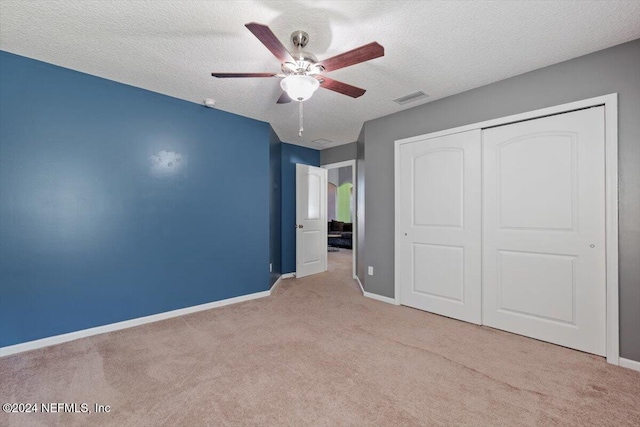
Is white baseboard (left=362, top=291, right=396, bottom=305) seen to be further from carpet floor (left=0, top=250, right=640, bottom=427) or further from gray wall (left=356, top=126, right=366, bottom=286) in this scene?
carpet floor (left=0, top=250, right=640, bottom=427)

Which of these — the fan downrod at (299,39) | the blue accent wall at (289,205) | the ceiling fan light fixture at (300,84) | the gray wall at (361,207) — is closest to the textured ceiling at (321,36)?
the fan downrod at (299,39)

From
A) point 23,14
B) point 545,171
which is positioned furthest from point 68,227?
point 545,171

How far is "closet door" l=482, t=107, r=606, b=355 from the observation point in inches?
88.5

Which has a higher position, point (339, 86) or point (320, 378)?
point (339, 86)

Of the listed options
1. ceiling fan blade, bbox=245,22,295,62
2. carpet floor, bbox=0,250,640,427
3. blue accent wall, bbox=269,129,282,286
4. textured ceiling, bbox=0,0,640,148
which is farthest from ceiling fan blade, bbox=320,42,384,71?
blue accent wall, bbox=269,129,282,286

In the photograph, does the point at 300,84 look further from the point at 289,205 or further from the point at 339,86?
the point at 289,205

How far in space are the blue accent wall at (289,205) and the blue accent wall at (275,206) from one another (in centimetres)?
11

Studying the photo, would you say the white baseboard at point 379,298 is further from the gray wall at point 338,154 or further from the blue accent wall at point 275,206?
the gray wall at point 338,154

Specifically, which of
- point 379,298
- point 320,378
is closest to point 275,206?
point 379,298

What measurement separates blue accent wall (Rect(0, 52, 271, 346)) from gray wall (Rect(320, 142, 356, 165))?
1.99 meters

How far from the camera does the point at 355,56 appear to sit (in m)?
1.67

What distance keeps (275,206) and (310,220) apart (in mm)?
836

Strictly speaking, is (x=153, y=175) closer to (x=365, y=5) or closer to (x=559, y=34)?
(x=365, y=5)

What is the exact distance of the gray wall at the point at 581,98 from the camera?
2076 millimetres
